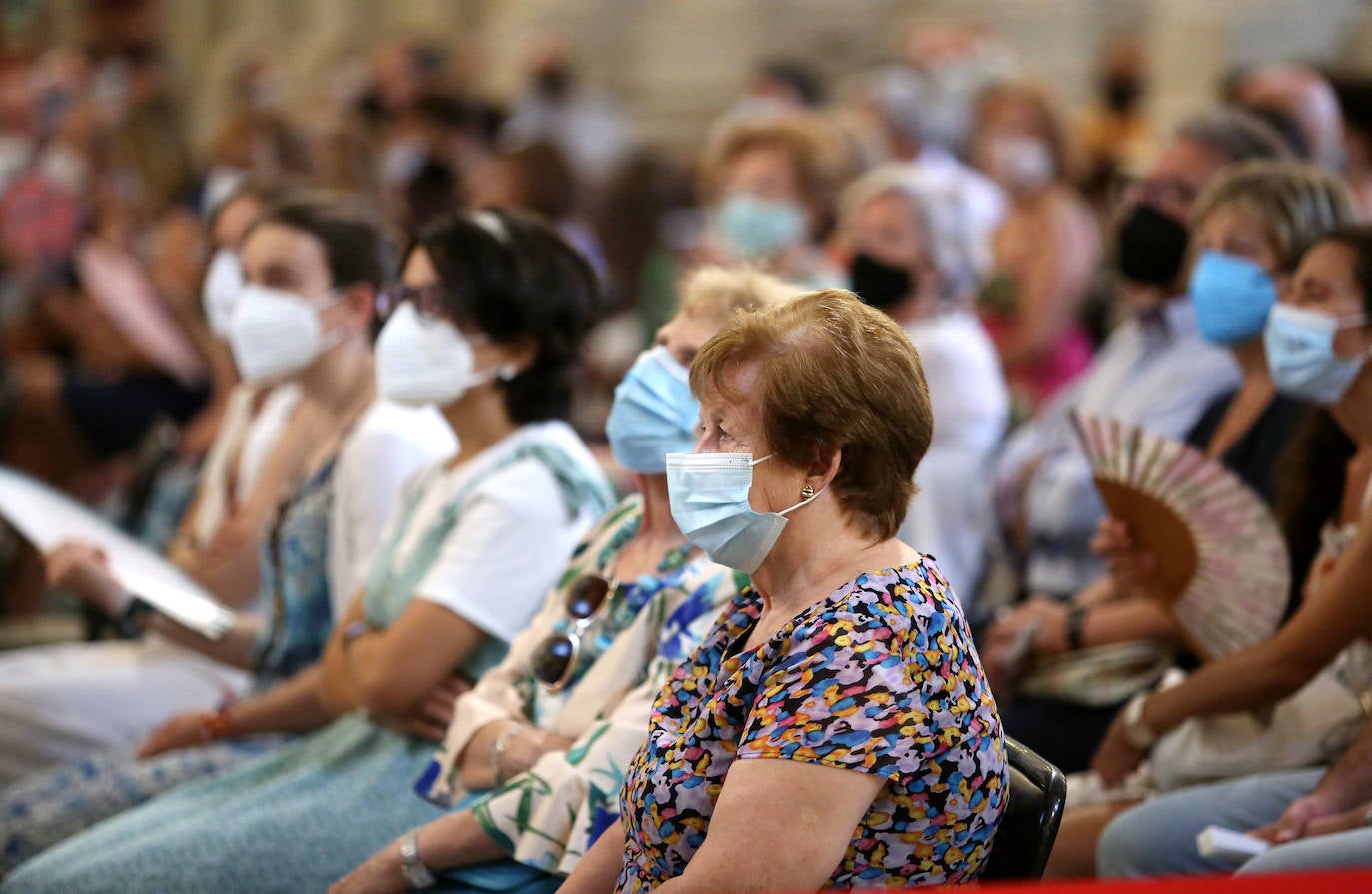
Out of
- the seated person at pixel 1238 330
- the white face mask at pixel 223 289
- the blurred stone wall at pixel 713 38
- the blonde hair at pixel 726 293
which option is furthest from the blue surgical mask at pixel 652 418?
the blurred stone wall at pixel 713 38

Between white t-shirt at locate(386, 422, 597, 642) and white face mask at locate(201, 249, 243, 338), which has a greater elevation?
white face mask at locate(201, 249, 243, 338)

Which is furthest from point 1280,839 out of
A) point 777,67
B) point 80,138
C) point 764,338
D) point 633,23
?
point 633,23

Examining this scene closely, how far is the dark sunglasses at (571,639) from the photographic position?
2.77 meters

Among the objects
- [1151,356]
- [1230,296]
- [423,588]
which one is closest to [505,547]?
[423,588]

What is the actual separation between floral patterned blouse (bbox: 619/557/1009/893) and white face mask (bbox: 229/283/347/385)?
215cm

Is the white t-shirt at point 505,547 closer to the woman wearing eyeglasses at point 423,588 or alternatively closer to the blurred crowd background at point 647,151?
the woman wearing eyeglasses at point 423,588

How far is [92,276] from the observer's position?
772 centimetres

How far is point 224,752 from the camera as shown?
373 cm

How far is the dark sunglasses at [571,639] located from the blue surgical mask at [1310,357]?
1.30 metres

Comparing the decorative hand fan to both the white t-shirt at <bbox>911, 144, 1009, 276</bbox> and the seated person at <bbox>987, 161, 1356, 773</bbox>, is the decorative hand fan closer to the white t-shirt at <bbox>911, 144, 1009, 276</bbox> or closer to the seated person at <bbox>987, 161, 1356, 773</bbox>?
the seated person at <bbox>987, 161, 1356, 773</bbox>

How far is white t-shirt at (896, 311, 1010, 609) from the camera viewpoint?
4.79 m

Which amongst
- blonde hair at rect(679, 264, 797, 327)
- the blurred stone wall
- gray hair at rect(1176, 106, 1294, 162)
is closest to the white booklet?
blonde hair at rect(679, 264, 797, 327)

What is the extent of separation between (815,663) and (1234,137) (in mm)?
2929

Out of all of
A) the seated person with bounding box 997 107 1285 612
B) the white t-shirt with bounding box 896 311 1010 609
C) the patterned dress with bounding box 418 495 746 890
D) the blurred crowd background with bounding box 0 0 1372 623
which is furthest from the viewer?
the blurred crowd background with bounding box 0 0 1372 623
